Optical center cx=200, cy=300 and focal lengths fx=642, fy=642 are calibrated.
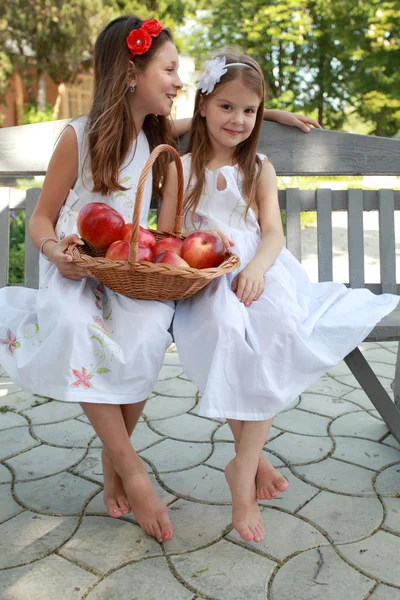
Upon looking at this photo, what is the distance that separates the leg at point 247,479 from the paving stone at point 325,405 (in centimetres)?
117

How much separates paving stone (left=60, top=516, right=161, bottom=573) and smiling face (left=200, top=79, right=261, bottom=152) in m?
1.40

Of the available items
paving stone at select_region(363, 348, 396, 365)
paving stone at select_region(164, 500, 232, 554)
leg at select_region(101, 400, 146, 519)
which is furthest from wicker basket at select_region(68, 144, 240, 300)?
paving stone at select_region(363, 348, 396, 365)

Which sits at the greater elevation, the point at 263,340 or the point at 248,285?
the point at 248,285

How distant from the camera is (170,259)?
1.84 meters

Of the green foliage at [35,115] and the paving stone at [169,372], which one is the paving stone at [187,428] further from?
the green foliage at [35,115]

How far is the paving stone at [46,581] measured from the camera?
168cm

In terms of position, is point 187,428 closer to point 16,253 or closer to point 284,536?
point 284,536

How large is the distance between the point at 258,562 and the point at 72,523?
611mm

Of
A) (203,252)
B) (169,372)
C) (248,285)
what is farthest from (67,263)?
(169,372)

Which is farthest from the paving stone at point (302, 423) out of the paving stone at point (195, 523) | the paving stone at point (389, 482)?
the paving stone at point (195, 523)

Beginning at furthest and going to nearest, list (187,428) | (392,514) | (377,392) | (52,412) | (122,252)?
(52,412)
(187,428)
(377,392)
(392,514)
(122,252)

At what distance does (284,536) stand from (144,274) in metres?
0.92

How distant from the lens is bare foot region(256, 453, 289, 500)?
198 cm

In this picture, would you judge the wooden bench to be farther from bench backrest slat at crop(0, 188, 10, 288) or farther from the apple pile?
the apple pile
